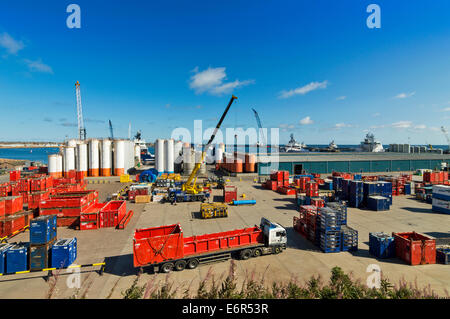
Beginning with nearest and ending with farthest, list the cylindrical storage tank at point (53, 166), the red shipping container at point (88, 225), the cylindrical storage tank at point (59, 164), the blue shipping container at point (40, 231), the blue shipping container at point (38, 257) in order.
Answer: the blue shipping container at point (38, 257) → the blue shipping container at point (40, 231) → the red shipping container at point (88, 225) → the cylindrical storage tank at point (53, 166) → the cylindrical storage tank at point (59, 164)

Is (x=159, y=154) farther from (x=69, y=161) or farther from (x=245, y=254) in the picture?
(x=245, y=254)

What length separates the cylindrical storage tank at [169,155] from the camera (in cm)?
5900

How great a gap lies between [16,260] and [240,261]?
47.6 feet

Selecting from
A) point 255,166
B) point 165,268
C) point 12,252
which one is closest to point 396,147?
point 255,166

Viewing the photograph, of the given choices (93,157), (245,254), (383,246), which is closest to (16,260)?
(245,254)

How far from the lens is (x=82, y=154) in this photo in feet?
177

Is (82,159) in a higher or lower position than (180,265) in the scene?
higher

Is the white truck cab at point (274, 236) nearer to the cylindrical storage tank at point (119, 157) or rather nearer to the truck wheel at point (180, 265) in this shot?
the truck wheel at point (180, 265)

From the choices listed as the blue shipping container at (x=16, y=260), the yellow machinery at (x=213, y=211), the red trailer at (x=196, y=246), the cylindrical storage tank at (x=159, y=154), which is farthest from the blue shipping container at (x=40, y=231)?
the cylindrical storage tank at (x=159, y=154)

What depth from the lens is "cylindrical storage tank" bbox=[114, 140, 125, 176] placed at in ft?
187

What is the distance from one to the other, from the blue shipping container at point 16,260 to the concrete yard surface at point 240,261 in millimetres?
461

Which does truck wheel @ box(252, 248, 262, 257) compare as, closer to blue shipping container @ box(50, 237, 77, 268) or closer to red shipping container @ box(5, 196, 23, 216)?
blue shipping container @ box(50, 237, 77, 268)

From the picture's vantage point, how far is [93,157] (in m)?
55.0

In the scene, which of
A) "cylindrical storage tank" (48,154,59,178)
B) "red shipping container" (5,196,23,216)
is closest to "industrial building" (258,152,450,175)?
"red shipping container" (5,196,23,216)
